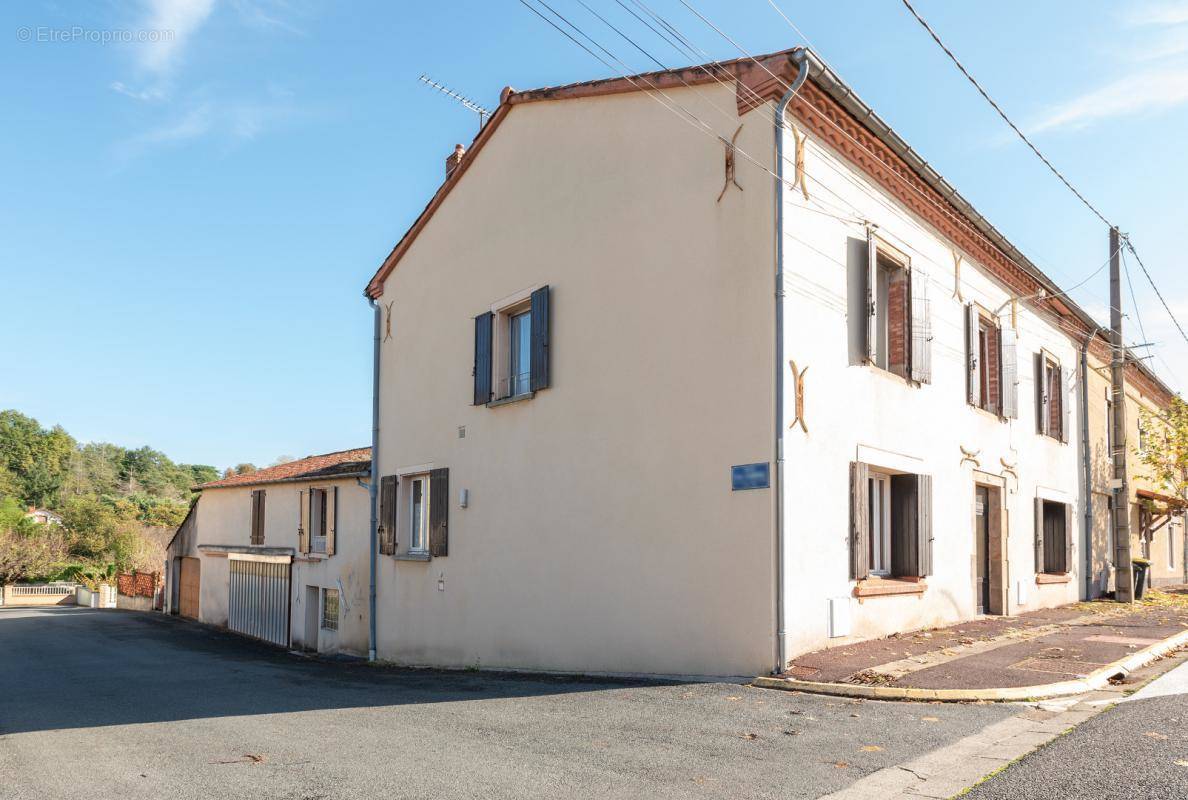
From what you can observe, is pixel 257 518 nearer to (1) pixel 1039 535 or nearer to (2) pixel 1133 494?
(1) pixel 1039 535

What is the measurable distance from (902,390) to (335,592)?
1242cm

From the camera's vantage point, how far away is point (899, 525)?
11.5 meters

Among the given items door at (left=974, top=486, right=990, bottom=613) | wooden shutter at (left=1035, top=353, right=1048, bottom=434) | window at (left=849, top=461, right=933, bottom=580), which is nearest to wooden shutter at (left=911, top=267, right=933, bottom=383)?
window at (left=849, top=461, right=933, bottom=580)

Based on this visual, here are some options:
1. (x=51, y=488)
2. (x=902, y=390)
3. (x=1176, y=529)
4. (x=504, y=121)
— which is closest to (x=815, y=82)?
(x=902, y=390)

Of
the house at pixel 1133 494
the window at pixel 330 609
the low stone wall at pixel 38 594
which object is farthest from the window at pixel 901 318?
the low stone wall at pixel 38 594

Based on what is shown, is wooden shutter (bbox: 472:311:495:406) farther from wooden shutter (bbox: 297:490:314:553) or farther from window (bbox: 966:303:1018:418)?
wooden shutter (bbox: 297:490:314:553)

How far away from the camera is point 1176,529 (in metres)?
28.3

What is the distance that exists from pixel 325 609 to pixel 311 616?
728mm

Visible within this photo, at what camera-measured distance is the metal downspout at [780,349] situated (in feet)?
28.1

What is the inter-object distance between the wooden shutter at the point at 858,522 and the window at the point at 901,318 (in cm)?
176

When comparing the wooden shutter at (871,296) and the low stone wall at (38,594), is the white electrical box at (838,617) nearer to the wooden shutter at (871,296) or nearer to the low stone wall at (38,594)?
the wooden shutter at (871,296)

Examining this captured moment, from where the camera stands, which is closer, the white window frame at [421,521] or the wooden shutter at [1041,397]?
the white window frame at [421,521]

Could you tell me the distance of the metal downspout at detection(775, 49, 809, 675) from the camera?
856cm

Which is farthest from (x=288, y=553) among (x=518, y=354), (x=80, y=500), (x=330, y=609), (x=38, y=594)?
(x=80, y=500)
